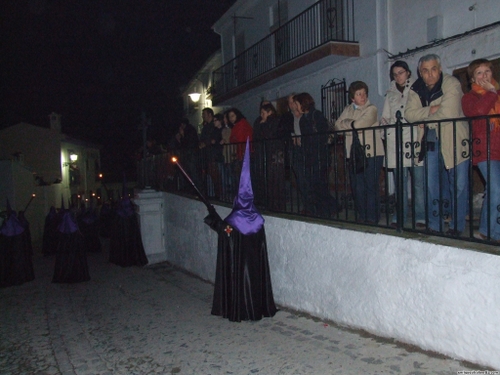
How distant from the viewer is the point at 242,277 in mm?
5957

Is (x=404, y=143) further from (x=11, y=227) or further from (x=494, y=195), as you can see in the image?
(x=11, y=227)

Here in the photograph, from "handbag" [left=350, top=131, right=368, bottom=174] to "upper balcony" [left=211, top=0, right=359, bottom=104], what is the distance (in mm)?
5523

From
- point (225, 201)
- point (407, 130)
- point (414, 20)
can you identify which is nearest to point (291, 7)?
point (414, 20)

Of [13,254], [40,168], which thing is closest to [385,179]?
[13,254]

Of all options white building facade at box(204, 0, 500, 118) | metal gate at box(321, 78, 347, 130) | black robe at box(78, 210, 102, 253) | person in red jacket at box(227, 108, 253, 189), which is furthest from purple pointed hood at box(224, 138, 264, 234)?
black robe at box(78, 210, 102, 253)

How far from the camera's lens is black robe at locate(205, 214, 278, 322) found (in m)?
5.95

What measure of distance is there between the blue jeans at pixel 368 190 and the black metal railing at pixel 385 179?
0.01 meters

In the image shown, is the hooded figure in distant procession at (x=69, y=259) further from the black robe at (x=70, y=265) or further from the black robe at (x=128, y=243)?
the black robe at (x=128, y=243)

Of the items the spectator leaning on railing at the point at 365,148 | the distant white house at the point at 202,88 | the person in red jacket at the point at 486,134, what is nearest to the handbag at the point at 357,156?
the spectator leaning on railing at the point at 365,148

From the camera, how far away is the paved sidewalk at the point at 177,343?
4.51 metres

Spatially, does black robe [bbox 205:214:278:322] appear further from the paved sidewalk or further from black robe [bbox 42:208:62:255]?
black robe [bbox 42:208:62:255]

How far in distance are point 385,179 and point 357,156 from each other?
2.02 feet

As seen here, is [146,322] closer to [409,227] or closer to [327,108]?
[409,227]

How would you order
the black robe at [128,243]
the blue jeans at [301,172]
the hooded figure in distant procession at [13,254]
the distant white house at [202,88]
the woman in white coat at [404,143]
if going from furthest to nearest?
1. the distant white house at [202,88]
2. the black robe at [128,243]
3. the hooded figure in distant procession at [13,254]
4. the blue jeans at [301,172]
5. the woman in white coat at [404,143]
